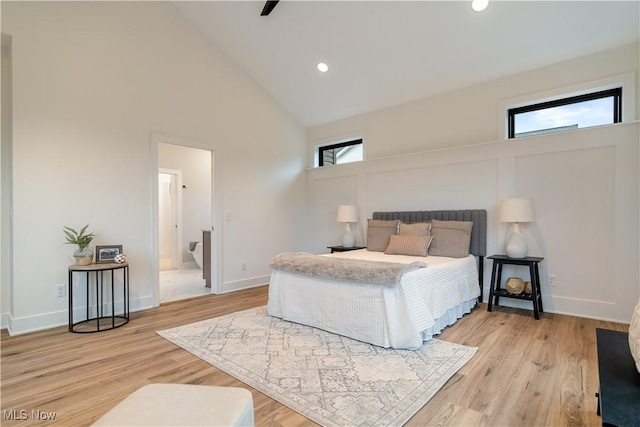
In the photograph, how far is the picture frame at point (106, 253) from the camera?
11.1ft

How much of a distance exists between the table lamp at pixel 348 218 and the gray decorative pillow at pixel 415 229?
2.98 feet

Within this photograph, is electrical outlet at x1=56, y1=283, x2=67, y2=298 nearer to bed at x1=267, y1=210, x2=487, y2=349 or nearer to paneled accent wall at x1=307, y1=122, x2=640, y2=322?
bed at x1=267, y1=210, x2=487, y2=349

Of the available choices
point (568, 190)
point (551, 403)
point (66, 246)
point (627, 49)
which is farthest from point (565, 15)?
point (66, 246)

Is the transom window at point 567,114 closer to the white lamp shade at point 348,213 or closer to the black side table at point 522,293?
the black side table at point 522,293

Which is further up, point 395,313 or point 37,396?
point 395,313

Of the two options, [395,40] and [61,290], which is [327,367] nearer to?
[61,290]

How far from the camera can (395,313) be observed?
2561 millimetres

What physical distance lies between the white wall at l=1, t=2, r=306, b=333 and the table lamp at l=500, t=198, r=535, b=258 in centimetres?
345

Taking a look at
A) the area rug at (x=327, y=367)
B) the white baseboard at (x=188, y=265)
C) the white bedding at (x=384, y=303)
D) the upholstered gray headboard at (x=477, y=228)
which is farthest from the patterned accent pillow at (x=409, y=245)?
the white baseboard at (x=188, y=265)

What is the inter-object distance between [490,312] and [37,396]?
3.96m

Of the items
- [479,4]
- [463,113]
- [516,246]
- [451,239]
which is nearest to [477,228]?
[451,239]

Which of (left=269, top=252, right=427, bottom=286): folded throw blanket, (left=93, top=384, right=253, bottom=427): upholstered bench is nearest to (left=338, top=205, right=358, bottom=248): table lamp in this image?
(left=269, top=252, right=427, bottom=286): folded throw blanket

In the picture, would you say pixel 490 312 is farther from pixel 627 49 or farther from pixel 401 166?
pixel 627 49

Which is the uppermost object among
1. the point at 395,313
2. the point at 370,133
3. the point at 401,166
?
the point at 370,133
